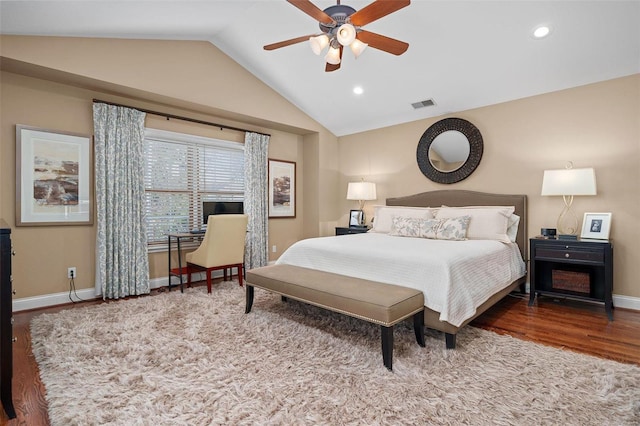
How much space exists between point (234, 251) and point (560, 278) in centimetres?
374

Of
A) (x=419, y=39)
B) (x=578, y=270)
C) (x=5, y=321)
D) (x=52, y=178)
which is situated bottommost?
(x=578, y=270)

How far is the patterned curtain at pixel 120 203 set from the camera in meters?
3.75

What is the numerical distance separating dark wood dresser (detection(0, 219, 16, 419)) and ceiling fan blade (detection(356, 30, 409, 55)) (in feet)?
8.70

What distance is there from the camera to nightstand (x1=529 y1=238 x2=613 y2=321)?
3.14 metres

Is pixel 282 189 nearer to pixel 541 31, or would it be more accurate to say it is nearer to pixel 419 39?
pixel 419 39

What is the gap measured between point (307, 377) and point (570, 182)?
3297mm

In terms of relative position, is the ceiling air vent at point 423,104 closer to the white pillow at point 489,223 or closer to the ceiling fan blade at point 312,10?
the white pillow at point 489,223

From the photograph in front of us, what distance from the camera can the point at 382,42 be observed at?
8.93 feet

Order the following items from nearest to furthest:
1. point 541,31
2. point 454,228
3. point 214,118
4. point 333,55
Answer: point 333,55
point 541,31
point 454,228
point 214,118

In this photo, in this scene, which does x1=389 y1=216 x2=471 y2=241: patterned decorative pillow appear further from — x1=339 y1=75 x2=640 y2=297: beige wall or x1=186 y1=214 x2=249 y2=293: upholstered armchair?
x1=186 y1=214 x2=249 y2=293: upholstered armchair

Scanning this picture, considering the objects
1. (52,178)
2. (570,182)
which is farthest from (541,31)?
(52,178)

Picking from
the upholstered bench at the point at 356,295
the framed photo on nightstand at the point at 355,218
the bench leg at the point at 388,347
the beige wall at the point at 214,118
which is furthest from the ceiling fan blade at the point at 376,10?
the framed photo on nightstand at the point at 355,218

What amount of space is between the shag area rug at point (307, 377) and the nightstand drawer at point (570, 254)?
1326mm

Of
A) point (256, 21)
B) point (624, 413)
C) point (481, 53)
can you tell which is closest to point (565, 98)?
point (481, 53)
